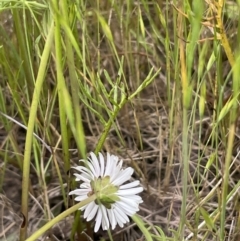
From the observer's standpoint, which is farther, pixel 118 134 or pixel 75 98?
pixel 118 134

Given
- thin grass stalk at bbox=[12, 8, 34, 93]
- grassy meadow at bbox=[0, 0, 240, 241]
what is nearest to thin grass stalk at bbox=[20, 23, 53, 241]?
grassy meadow at bbox=[0, 0, 240, 241]

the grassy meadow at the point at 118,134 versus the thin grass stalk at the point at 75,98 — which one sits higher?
the thin grass stalk at the point at 75,98

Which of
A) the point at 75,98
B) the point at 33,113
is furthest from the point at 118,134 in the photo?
the point at 75,98

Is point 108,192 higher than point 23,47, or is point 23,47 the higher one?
point 23,47

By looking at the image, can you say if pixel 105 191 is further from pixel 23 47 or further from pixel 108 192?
pixel 23 47

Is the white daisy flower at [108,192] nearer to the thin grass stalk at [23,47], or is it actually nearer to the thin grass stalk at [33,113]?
the thin grass stalk at [33,113]

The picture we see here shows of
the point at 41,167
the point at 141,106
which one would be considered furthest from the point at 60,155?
the point at 141,106

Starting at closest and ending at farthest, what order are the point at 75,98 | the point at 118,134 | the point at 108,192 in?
the point at 75,98, the point at 108,192, the point at 118,134

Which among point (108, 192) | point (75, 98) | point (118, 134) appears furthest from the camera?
point (118, 134)

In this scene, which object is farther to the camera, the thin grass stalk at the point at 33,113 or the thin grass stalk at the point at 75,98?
the thin grass stalk at the point at 33,113

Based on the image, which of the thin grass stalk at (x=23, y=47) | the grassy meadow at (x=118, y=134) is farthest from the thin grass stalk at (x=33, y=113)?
the thin grass stalk at (x=23, y=47)
